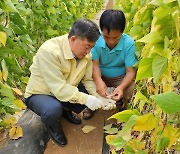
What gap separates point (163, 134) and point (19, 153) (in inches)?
54.7

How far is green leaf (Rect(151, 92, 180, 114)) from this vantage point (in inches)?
34.3

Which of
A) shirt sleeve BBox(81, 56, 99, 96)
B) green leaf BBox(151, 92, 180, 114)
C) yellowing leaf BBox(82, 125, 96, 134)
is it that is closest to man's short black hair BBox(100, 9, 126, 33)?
shirt sleeve BBox(81, 56, 99, 96)

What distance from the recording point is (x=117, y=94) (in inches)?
100

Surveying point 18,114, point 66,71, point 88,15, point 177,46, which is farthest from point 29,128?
point 88,15

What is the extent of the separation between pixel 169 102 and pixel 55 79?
4.78ft

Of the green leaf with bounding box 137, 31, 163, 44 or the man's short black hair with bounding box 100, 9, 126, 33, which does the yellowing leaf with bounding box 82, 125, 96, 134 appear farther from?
the green leaf with bounding box 137, 31, 163, 44

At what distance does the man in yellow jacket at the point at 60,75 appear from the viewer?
7.19 feet

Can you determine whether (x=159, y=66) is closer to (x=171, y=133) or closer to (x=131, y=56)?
(x=171, y=133)

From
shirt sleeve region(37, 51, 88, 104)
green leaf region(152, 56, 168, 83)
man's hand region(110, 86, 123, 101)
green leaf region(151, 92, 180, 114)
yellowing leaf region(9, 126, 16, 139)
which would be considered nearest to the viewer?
green leaf region(151, 92, 180, 114)

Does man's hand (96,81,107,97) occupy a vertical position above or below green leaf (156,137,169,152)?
below

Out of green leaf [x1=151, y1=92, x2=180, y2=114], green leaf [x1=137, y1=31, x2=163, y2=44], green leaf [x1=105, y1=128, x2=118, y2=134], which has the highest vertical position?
green leaf [x1=137, y1=31, x2=163, y2=44]

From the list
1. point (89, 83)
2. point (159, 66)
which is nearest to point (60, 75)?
point (89, 83)

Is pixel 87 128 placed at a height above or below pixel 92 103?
below

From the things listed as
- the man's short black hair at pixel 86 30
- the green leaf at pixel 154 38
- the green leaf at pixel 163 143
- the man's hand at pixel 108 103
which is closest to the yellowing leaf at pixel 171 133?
the green leaf at pixel 163 143
